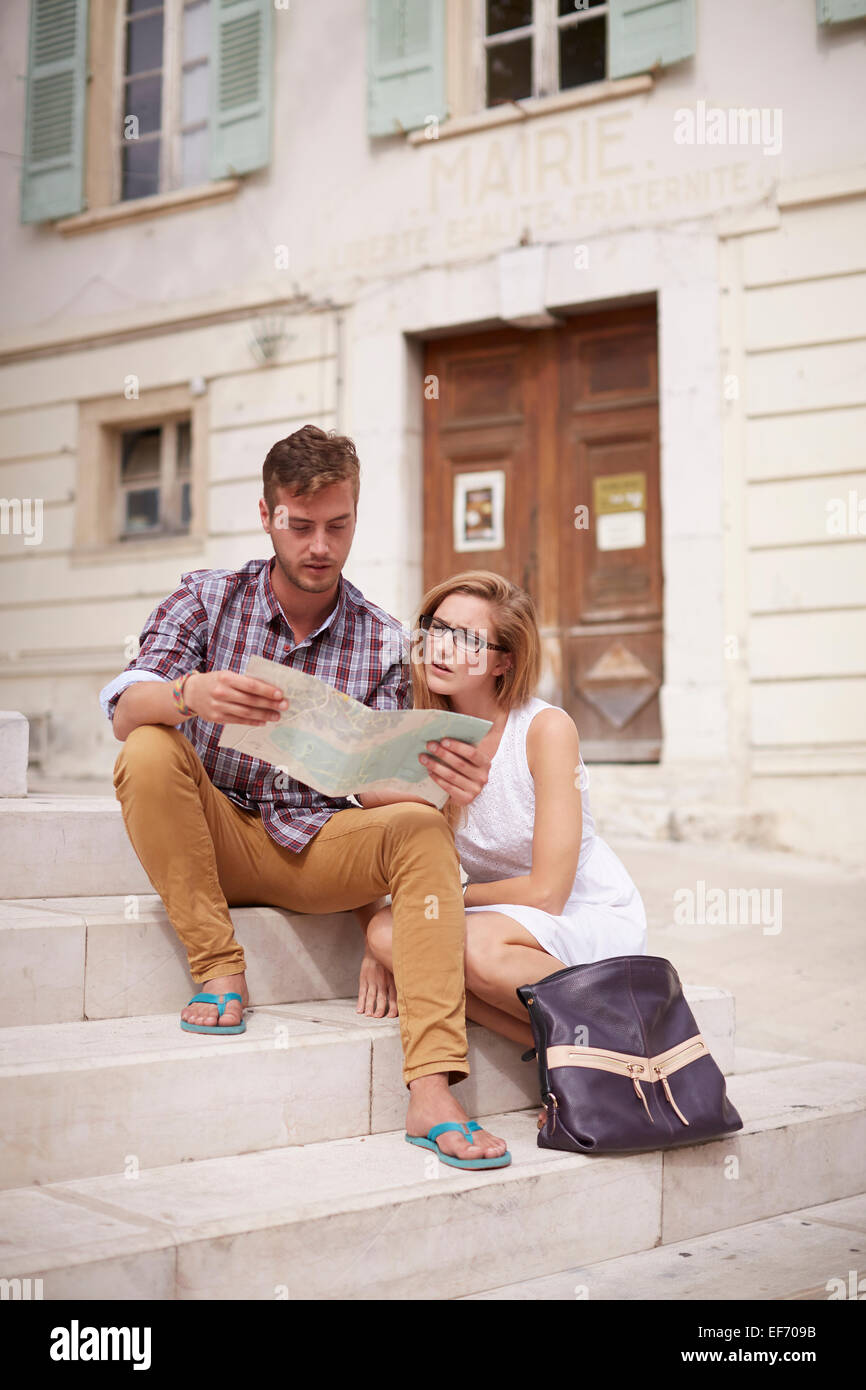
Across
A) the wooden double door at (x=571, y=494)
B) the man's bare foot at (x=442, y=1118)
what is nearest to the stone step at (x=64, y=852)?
the man's bare foot at (x=442, y=1118)

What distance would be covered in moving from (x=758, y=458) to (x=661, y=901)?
2.92 m

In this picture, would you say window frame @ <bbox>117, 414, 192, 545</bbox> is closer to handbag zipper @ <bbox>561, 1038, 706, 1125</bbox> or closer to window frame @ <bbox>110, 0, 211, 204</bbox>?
window frame @ <bbox>110, 0, 211, 204</bbox>

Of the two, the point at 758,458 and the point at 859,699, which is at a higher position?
the point at 758,458

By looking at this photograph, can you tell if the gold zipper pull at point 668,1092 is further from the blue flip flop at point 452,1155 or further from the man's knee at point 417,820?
the man's knee at point 417,820

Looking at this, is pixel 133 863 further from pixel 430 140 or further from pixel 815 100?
pixel 430 140

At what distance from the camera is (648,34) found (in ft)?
25.4

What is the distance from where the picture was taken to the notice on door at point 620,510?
316 inches

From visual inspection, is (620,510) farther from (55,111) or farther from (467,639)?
(55,111)

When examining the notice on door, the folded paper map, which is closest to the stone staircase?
the folded paper map

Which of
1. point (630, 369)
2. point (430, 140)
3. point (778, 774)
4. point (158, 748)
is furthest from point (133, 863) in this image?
point (430, 140)

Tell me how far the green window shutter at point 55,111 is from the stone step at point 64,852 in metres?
8.15

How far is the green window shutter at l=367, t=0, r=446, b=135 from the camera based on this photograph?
335 inches

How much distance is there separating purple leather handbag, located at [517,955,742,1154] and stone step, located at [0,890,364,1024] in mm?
590
